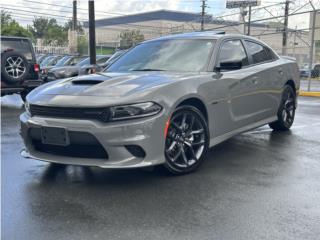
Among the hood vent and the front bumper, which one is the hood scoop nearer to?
the hood vent

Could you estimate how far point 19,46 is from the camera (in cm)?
1052

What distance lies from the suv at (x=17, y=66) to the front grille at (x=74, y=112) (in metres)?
6.26

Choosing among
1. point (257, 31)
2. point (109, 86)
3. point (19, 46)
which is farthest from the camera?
point (257, 31)

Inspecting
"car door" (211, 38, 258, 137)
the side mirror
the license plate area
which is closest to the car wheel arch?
"car door" (211, 38, 258, 137)

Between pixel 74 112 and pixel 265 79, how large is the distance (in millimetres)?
3030

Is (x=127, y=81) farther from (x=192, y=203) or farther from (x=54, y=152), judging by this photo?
(x=192, y=203)

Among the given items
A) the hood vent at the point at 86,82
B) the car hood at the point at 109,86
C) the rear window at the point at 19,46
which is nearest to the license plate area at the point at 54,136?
the car hood at the point at 109,86

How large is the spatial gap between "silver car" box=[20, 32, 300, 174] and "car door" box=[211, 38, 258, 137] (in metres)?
0.01

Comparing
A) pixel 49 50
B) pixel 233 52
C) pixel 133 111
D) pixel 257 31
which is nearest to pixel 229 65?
pixel 233 52

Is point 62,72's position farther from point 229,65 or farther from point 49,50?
point 49,50

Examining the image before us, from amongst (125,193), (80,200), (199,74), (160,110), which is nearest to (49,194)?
(80,200)

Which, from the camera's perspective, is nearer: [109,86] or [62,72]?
[109,86]

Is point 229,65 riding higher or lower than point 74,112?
higher

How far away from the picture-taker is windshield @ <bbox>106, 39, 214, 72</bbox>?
15.9ft
